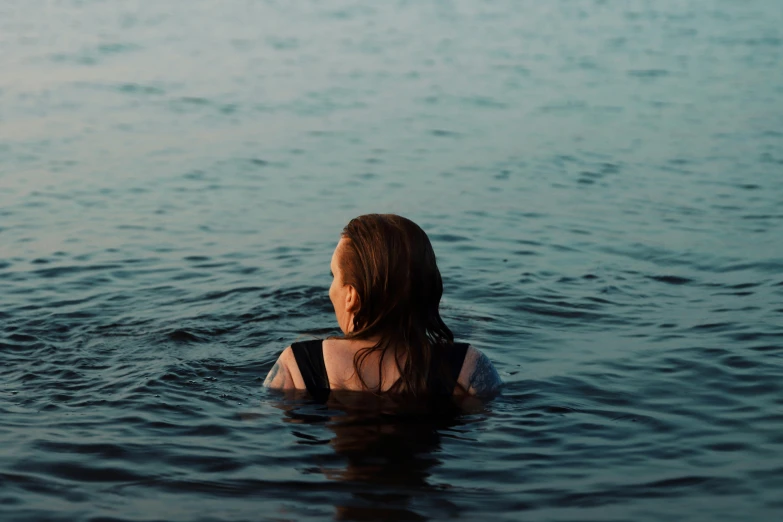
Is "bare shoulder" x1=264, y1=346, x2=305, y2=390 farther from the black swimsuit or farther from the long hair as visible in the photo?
the long hair

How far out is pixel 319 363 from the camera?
522 cm

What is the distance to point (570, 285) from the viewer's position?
854 cm

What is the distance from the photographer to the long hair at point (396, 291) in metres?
4.86

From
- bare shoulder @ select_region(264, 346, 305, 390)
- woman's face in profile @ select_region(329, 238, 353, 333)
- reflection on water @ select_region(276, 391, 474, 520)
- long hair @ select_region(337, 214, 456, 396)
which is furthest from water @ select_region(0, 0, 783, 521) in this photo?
woman's face in profile @ select_region(329, 238, 353, 333)

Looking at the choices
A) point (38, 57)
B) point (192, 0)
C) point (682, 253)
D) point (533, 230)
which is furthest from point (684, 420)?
point (192, 0)

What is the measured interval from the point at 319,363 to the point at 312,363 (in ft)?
0.14

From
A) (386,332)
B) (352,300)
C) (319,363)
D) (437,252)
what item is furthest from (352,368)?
(437,252)

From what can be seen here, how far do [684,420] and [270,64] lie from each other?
1500 centimetres

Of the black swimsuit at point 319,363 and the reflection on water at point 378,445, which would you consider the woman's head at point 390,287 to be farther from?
the reflection on water at point 378,445

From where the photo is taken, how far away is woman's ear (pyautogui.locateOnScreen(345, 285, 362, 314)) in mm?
4957

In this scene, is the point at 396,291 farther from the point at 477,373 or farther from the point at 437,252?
the point at 437,252

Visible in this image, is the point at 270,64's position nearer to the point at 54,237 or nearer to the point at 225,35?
the point at 225,35

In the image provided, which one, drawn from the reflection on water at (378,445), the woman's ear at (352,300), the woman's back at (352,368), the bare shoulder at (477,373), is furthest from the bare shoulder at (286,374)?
the bare shoulder at (477,373)

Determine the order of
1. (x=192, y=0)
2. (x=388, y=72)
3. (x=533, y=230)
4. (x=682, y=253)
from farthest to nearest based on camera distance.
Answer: (x=192, y=0)
(x=388, y=72)
(x=533, y=230)
(x=682, y=253)
